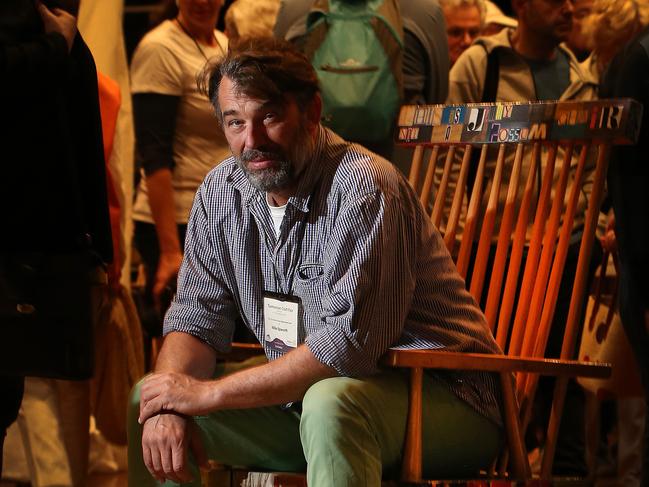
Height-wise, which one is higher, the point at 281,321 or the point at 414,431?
the point at 281,321

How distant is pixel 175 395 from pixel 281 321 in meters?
0.28

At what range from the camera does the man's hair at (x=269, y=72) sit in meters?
2.25

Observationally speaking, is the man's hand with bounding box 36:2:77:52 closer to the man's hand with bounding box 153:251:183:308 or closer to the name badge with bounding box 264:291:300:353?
the name badge with bounding box 264:291:300:353

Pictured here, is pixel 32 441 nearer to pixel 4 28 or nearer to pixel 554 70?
pixel 4 28

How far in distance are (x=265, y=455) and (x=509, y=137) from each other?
0.92 meters

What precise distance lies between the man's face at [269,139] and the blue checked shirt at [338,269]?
4 centimetres

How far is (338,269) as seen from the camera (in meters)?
2.16

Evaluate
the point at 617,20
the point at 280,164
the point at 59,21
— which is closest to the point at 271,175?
the point at 280,164

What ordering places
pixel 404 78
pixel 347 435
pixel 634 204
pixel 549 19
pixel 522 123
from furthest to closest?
pixel 549 19, pixel 404 78, pixel 522 123, pixel 634 204, pixel 347 435

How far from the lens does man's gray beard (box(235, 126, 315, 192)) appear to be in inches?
88.8

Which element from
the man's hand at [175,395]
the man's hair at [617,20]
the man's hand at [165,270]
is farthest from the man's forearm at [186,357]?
the man's hair at [617,20]

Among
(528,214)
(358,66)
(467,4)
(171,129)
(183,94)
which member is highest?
(467,4)

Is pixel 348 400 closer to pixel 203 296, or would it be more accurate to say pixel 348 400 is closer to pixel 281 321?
pixel 281 321

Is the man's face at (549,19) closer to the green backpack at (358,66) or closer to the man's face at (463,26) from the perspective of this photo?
the green backpack at (358,66)
